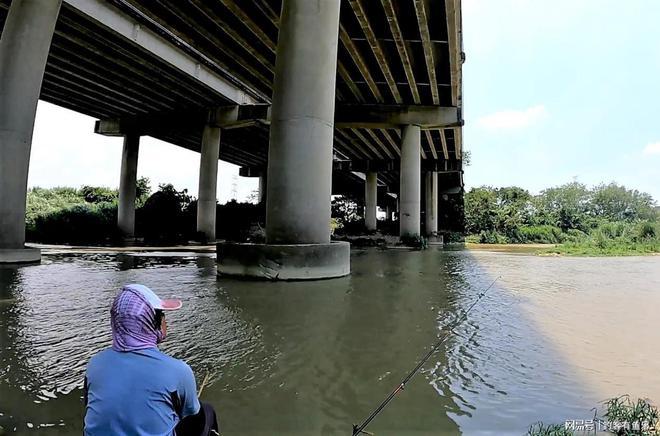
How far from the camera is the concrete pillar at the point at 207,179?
973 inches

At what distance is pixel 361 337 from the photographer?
4098mm

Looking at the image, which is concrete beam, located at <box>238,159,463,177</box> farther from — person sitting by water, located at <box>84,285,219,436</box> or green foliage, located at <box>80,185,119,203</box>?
person sitting by water, located at <box>84,285,219,436</box>

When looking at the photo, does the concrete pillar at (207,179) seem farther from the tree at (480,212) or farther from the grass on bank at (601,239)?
the tree at (480,212)

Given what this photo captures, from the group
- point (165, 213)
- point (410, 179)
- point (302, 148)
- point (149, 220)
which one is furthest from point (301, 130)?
point (149, 220)

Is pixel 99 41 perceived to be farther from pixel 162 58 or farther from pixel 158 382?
pixel 158 382

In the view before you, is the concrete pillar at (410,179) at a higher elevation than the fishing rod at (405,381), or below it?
higher

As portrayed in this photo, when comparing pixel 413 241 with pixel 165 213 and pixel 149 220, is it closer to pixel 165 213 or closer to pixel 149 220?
pixel 165 213

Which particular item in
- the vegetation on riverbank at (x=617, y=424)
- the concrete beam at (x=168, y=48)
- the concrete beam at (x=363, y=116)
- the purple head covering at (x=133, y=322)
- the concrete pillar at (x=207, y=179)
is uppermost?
the concrete beam at (x=168, y=48)

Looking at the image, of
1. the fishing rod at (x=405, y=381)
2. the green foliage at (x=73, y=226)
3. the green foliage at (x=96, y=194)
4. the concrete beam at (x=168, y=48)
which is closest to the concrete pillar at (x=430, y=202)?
the concrete beam at (x=168, y=48)

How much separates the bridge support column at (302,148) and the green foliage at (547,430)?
6.02 meters

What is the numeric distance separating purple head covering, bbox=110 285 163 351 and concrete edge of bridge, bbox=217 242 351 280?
243 inches

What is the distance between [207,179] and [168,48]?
8.10 meters

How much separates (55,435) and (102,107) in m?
26.9

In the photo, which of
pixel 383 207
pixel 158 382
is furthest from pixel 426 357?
pixel 383 207
